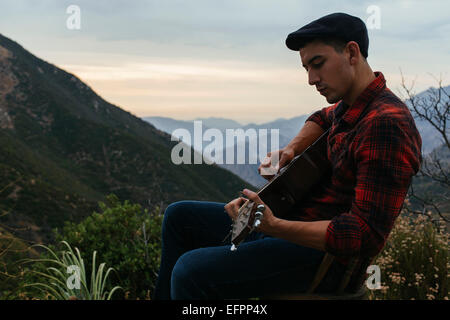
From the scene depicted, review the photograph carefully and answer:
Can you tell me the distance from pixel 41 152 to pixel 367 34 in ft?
178

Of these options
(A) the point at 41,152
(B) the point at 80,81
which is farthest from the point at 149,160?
(B) the point at 80,81

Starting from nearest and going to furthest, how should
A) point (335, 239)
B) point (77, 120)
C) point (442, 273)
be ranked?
point (335, 239) < point (442, 273) < point (77, 120)

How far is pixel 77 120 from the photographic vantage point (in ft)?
192

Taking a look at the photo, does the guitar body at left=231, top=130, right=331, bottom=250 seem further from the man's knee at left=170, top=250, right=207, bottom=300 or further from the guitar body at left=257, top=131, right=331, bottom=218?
the man's knee at left=170, top=250, right=207, bottom=300

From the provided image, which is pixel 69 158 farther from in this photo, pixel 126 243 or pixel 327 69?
pixel 327 69

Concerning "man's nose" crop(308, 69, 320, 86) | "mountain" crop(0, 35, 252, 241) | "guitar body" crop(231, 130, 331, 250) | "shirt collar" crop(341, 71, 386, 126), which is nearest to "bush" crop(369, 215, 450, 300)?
"guitar body" crop(231, 130, 331, 250)

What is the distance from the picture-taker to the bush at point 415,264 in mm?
4258

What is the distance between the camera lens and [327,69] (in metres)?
1.94

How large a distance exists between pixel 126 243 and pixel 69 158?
169 feet

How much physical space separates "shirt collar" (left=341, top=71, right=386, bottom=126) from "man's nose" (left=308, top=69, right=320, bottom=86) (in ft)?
0.64

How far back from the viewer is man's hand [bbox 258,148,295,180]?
2.51 metres

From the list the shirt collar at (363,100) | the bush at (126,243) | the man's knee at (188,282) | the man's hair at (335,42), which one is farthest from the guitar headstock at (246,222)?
the bush at (126,243)

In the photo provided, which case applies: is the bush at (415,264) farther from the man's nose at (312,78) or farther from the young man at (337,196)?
the man's nose at (312,78)
